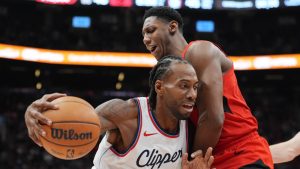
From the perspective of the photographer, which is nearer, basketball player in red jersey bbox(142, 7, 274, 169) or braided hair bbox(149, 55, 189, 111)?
basketball player in red jersey bbox(142, 7, 274, 169)

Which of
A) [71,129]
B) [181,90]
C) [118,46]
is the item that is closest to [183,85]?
[181,90]

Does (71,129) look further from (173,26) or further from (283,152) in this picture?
(283,152)

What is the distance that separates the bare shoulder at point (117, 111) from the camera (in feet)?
9.58

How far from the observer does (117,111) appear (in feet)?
9.65

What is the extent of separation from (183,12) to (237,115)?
47.7 feet

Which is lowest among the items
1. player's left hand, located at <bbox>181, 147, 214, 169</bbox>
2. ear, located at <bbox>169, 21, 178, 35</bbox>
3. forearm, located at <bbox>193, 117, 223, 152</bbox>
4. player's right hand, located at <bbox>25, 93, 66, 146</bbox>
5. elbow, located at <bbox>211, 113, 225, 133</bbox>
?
player's left hand, located at <bbox>181, 147, 214, 169</bbox>

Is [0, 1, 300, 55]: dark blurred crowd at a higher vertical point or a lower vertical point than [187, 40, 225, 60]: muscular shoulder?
lower

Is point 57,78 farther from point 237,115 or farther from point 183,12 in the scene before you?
point 237,115

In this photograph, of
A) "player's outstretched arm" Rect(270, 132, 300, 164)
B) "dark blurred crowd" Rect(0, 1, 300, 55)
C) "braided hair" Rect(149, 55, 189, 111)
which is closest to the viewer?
"braided hair" Rect(149, 55, 189, 111)

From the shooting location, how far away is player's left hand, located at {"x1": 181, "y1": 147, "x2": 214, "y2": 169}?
115 inches

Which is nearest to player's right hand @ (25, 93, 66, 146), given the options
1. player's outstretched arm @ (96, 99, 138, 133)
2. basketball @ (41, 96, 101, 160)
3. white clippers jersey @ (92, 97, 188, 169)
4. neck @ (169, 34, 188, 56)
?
basketball @ (41, 96, 101, 160)

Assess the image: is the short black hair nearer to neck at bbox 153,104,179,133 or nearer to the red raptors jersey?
the red raptors jersey

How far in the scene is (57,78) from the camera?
17.9 metres

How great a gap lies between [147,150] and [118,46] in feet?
44.6
